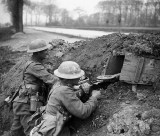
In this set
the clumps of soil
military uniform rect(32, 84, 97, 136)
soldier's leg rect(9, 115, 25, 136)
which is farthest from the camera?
soldier's leg rect(9, 115, 25, 136)

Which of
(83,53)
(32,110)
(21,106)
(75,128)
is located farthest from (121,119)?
(83,53)

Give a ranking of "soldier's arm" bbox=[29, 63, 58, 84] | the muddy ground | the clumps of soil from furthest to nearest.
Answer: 1. "soldier's arm" bbox=[29, 63, 58, 84]
2. the clumps of soil
3. the muddy ground

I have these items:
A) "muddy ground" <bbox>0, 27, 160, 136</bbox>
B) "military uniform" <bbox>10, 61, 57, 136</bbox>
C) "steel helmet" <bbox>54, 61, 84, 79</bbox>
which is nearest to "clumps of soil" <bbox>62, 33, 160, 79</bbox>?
"muddy ground" <bbox>0, 27, 160, 136</bbox>

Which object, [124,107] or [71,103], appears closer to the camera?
[71,103]

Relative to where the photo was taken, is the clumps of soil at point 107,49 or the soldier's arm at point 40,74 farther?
the soldier's arm at point 40,74

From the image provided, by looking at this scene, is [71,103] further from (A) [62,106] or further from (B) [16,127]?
(B) [16,127]

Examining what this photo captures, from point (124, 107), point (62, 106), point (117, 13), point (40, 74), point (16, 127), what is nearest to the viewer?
point (62, 106)

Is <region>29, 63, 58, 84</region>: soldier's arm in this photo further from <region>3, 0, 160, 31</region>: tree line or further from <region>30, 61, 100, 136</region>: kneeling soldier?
<region>3, 0, 160, 31</region>: tree line

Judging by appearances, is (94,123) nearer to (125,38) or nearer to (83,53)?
(125,38)

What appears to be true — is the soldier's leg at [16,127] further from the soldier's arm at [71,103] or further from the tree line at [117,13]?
the tree line at [117,13]

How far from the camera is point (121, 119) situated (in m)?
3.31

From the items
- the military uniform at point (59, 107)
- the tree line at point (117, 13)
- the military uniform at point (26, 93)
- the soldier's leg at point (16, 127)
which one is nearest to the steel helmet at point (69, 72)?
the military uniform at point (59, 107)

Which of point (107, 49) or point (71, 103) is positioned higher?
point (107, 49)

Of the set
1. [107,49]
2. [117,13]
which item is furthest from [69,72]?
[117,13]
